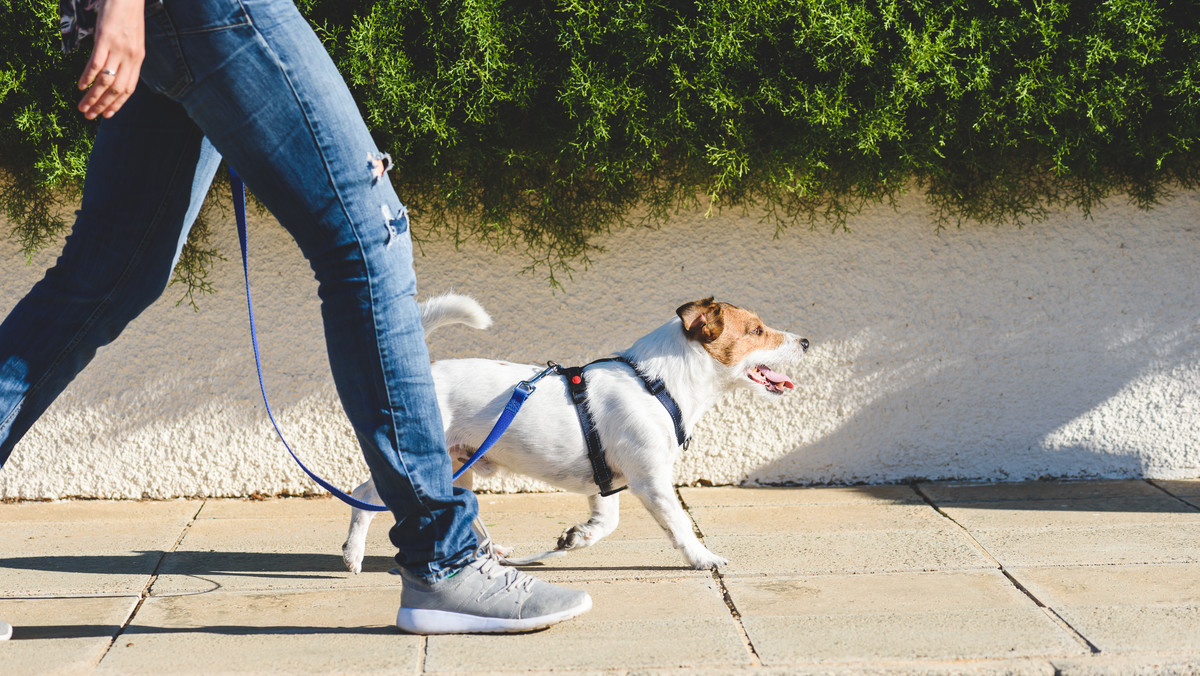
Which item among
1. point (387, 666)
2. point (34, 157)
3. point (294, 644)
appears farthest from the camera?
point (34, 157)

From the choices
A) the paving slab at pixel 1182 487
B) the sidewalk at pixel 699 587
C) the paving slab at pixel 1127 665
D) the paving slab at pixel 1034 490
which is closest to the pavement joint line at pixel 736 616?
the sidewalk at pixel 699 587

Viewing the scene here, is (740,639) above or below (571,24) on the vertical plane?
below

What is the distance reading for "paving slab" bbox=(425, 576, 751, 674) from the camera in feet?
7.77

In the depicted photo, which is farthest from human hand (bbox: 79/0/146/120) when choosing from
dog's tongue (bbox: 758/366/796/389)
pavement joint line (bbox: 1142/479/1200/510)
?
pavement joint line (bbox: 1142/479/1200/510)

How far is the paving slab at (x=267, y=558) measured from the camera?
3.13 metres

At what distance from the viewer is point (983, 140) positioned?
4.07m

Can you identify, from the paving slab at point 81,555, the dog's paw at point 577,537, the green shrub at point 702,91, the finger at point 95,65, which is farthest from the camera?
the green shrub at point 702,91

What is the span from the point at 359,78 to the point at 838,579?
2.48m

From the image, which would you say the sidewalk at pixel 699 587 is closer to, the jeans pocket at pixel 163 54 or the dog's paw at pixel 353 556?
the dog's paw at pixel 353 556

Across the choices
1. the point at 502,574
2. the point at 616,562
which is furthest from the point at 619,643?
the point at 616,562

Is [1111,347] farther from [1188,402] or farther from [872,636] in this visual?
[872,636]

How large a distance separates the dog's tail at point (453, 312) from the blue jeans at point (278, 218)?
88 cm

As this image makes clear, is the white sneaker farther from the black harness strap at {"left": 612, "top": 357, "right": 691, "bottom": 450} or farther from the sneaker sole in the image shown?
the black harness strap at {"left": 612, "top": 357, "right": 691, "bottom": 450}

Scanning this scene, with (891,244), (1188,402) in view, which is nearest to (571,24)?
(891,244)
